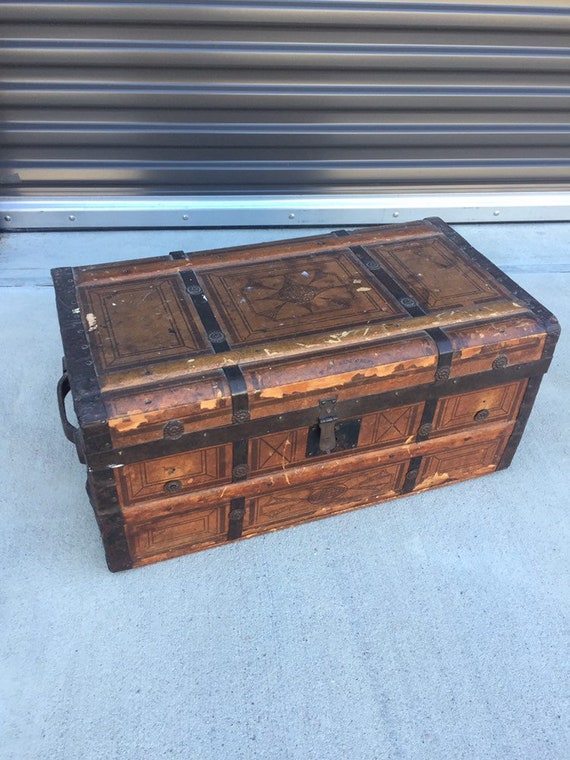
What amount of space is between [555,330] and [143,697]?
1.38 meters

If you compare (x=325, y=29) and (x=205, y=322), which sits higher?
(x=325, y=29)

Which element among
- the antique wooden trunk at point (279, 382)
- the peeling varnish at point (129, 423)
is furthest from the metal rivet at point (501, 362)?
the peeling varnish at point (129, 423)

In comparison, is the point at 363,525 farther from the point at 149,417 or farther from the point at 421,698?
the point at 149,417

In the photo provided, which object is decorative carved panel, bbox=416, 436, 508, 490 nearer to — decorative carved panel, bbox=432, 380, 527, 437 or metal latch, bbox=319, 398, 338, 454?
decorative carved panel, bbox=432, 380, 527, 437

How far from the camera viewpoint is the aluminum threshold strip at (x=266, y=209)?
2.83m

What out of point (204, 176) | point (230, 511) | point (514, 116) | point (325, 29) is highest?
point (325, 29)

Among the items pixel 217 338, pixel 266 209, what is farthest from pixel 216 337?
pixel 266 209

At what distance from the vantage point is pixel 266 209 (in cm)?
293

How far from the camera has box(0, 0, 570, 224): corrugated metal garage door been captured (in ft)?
8.17

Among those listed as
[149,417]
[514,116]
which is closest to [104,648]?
[149,417]

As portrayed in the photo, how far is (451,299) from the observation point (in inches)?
71.6

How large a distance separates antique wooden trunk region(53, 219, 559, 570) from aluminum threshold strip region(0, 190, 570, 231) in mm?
1002

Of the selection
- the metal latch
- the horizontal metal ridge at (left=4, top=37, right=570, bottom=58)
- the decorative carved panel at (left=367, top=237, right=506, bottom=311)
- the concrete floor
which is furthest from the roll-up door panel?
the metal latch

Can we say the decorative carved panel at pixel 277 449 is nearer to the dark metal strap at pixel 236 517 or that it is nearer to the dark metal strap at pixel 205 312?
the dark metal strap at pixel 236 517
